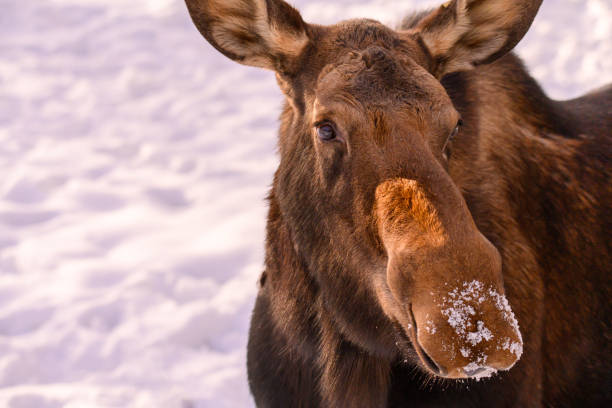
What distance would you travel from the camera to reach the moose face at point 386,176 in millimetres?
2199

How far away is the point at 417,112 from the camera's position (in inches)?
106

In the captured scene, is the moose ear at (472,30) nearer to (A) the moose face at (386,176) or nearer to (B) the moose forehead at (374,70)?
(A) the moose face at (386,176)

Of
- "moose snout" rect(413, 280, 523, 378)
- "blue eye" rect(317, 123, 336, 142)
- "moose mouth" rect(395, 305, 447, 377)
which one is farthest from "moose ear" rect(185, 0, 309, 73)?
"moose snout" rect(413, 280, 523, 378)

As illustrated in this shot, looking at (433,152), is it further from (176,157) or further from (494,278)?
(176,157)

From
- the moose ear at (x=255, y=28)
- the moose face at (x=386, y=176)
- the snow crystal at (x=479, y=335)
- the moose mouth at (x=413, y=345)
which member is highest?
the moose ear at (x=255, y=28)

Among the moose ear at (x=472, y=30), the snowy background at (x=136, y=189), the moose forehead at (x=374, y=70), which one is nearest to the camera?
the moose forehead at (x=374, y=70)

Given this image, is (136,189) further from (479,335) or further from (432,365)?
(479,335)

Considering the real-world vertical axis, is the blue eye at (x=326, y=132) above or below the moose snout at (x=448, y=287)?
above

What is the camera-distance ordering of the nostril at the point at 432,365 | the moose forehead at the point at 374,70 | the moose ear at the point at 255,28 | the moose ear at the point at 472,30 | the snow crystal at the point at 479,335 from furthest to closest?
1. the moose ear at the point at 472,30
2. the moose ear at the point at 255,28
3. the moose forehead at the point at 374,70
4. the nostril at the point at 432,365
5. the snow crystal at the point at 479,335

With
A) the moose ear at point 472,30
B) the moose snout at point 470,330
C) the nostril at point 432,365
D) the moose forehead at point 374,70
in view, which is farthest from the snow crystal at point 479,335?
the moose ear at point 472,30

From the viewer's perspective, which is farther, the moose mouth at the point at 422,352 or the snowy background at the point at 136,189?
the snowy background at the point at 136,189

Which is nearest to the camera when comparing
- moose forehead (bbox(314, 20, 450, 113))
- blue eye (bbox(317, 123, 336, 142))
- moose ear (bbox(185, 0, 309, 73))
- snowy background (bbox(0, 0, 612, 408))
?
moose forehead (bbox(314, 20, 450, 113))

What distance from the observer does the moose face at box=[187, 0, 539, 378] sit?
7.22ft

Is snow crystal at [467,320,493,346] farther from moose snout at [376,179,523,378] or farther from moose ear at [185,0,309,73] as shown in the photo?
moose ear at [185,0,309,73]
